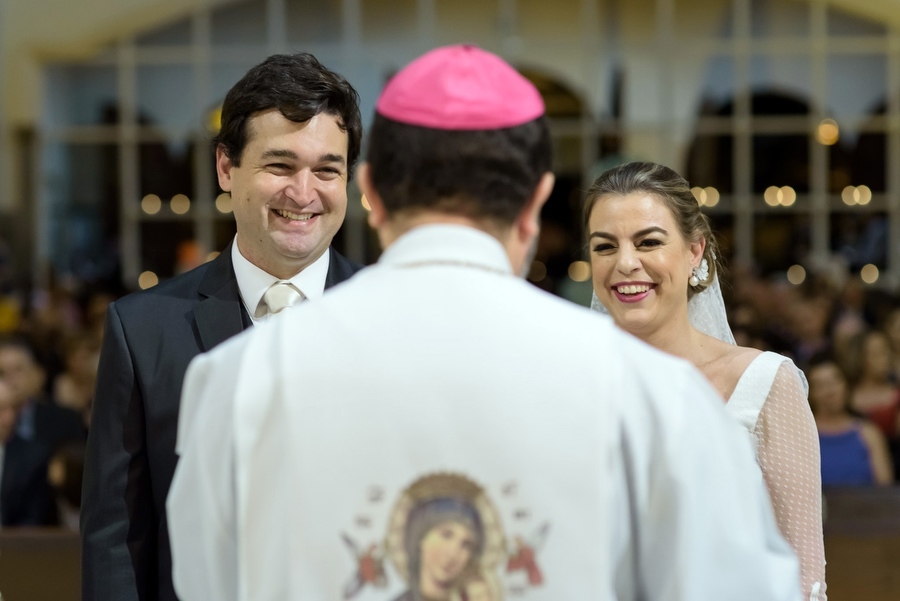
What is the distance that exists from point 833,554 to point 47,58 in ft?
28.4

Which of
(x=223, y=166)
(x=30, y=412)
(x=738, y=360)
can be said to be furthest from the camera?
(x=30, y=412)

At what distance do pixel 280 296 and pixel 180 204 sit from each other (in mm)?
9538

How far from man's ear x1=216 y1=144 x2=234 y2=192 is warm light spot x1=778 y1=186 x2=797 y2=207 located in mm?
9660

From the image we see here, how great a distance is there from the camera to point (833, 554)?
552 cm

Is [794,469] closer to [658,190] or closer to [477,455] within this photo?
[658,190]

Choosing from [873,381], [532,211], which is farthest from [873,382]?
[532,211]

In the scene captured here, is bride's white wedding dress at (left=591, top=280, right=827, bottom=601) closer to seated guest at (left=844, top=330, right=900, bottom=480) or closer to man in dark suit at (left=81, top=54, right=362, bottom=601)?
man in dark suit at (left=81, top=54, right=362, bottom=601)

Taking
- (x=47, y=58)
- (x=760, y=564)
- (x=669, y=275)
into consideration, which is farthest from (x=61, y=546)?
(x=47, y=58)

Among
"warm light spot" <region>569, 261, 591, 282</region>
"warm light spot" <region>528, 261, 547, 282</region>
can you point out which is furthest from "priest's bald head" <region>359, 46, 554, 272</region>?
"warm light spot" <region>569, 261, 591, 282</region>

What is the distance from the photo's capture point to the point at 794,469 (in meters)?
2.83

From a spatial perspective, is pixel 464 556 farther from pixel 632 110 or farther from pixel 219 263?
pixel 632 110

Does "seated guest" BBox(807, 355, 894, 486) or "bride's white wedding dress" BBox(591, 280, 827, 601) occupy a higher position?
"bride's white wedding dress" BBox(591, 280, 827, 601)

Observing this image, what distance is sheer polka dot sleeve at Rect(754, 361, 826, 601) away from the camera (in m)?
2.77

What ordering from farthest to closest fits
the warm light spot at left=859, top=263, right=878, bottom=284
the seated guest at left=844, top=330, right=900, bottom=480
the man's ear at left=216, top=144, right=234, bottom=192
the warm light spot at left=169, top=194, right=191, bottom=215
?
the warm light spot at left=169, top=194, right=191, bottom=215 < the warm light spot at left=859, top=263, right=878, bottom=284 < the seated guest at left=844, top=330, right=900, bottom=480 < the man's ear at left=216, top=144, right=234, bottom=192
